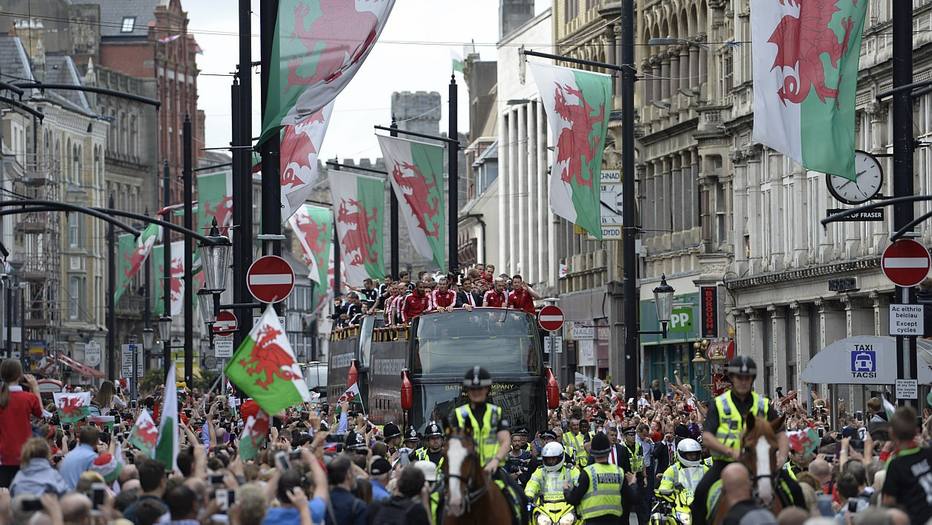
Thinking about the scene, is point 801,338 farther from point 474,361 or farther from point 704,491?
point 704,491

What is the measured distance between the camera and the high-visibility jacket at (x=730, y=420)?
17.8m

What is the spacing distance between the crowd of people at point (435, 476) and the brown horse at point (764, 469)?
2 cm

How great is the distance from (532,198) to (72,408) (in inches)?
2469

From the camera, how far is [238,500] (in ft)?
45.1

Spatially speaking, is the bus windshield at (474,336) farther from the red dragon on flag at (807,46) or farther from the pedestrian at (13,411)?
the pedestrian at (13,411)

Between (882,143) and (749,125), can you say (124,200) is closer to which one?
(749,125)

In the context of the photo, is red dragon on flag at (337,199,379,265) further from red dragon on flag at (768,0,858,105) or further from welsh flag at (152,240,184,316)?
red dragon on flag at (768,0,858,105)

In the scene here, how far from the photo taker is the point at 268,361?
19.0 meters

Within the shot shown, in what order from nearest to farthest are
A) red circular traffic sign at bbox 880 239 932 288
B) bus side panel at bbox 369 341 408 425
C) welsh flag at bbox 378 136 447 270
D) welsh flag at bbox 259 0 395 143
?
1. welsh flag at bbox 259 0 395 143
2. red circular traffic sign at bbox 880 239 932 288
3. bus side panel at bbox 369 341 408 425
4. welsh flag at bbox 378 136 447 270

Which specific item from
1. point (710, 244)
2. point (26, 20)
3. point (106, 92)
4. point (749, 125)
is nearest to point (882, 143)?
point (749, 125)

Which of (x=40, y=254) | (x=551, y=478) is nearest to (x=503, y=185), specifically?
(x=40, y=254)

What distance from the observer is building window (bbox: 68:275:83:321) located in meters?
117

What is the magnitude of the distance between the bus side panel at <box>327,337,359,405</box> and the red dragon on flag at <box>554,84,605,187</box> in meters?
6.61

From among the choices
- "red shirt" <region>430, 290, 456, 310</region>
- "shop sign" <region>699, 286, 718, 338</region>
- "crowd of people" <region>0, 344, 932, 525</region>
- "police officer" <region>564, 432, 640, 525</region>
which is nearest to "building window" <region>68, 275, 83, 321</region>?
"shop sign" <region>699, 286, 718, 338</region>
